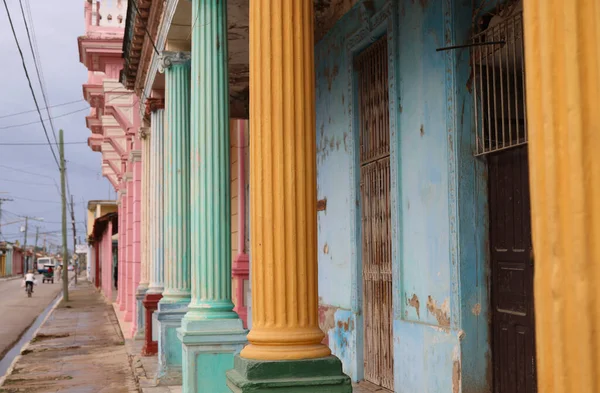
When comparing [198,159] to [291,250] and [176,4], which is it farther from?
[291,250]

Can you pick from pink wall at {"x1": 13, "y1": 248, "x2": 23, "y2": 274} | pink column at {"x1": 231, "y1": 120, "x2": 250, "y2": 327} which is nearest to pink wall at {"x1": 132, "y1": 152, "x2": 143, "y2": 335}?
pink column at {"x1": 231, "y1": 120, "x2": 250, "y2": 327}

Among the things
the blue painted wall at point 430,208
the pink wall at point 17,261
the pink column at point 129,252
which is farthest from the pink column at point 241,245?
the pink wall at point 17,261

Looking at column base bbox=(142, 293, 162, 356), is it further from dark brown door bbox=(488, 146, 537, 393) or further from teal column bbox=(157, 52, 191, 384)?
dark brown door bbox=(488, 146, 537, 393)

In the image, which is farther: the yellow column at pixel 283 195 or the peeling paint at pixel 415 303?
the peeling paint at pixel 415 303

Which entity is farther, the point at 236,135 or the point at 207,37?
the point at 236,135

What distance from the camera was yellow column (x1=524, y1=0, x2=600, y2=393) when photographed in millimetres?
1942

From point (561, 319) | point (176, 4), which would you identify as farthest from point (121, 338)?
point (561, 319)

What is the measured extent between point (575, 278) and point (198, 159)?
563cm

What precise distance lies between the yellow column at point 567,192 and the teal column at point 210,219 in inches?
210

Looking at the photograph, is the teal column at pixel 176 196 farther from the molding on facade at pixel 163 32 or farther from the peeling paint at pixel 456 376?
the peeling paint at pixel 456 376

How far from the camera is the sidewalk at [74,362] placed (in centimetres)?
1030

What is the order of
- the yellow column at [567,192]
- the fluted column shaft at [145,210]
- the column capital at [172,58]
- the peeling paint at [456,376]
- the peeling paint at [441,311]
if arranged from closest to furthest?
the yellow column at [567,192], the peeling paint at [456,376], the peeling paint at [441,311], the column capital at [172,58], the fluted column shaft at [145,210]

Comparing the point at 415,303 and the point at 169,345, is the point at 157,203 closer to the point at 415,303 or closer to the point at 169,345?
the point at 169,345

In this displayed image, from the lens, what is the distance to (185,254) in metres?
10.4
